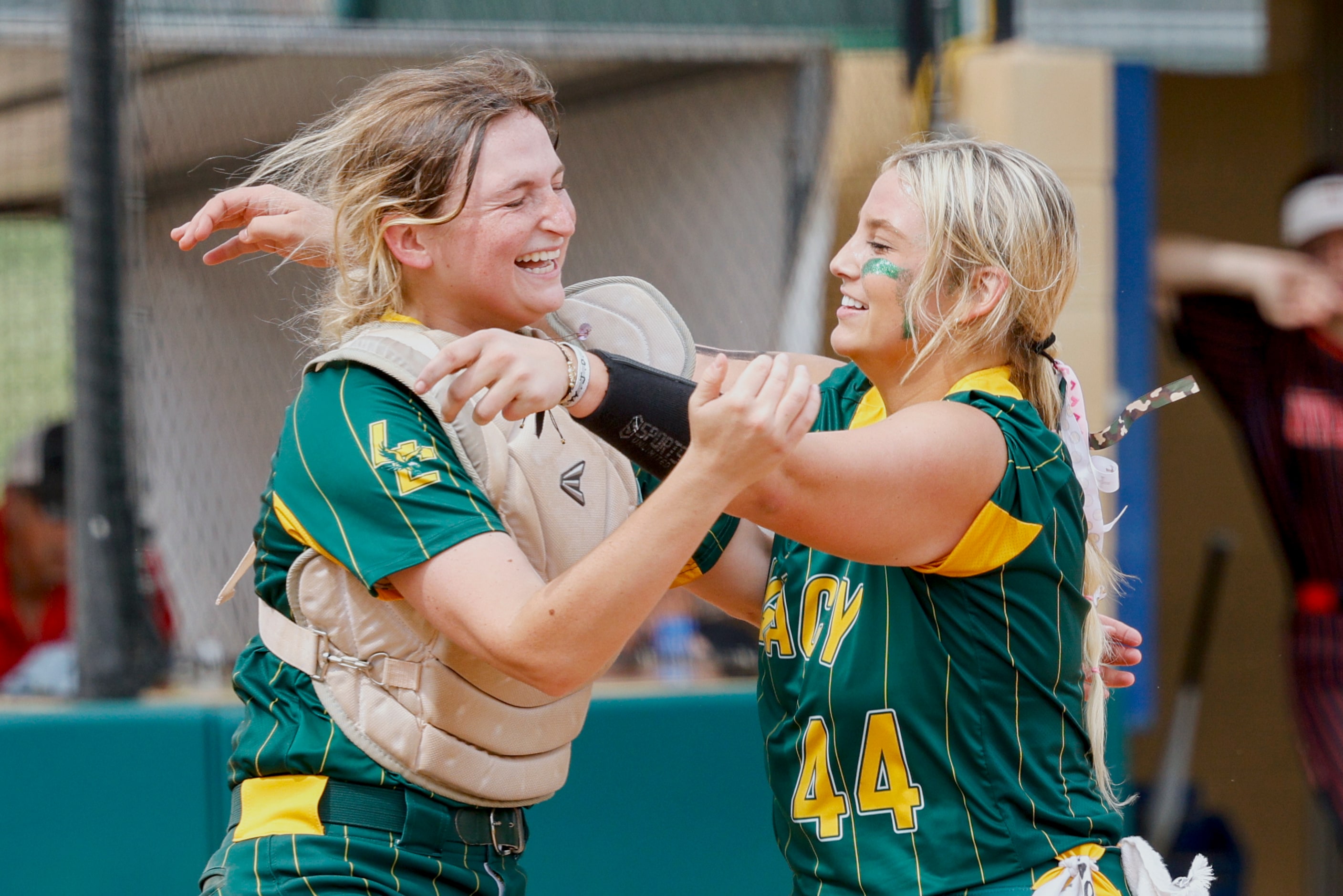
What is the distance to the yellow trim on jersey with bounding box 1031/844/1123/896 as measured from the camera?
5.53 ft

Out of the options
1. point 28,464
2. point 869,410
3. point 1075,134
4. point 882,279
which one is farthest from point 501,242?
point 28,464

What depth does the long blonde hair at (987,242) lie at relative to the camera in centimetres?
177

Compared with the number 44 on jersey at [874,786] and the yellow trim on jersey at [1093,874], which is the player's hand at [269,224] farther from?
the yellow trim on jersey at [1093,874]

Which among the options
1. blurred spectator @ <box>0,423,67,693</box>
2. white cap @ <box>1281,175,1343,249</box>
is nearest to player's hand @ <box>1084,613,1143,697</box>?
white cap @ <box>1281,175,1343,249</box>

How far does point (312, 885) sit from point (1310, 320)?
358cm

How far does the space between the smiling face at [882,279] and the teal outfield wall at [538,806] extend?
1.86 metres

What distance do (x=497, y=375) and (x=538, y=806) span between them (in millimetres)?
2297

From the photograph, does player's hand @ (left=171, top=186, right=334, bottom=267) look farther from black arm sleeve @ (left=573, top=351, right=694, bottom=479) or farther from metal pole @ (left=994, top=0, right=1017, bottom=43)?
metal pole @ (left=994, top=0, right=1017, bottom=43)

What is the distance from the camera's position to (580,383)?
4.65 ft

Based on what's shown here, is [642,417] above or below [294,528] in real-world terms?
above

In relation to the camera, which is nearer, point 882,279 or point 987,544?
point 987,544

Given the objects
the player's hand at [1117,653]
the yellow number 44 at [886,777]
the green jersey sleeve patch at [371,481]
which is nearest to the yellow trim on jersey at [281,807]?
the green jersey sleeve patch at [371,481]

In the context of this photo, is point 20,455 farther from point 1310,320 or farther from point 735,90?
point 1310,320

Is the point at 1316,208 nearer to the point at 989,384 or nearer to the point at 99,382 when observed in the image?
the point at 989,384
